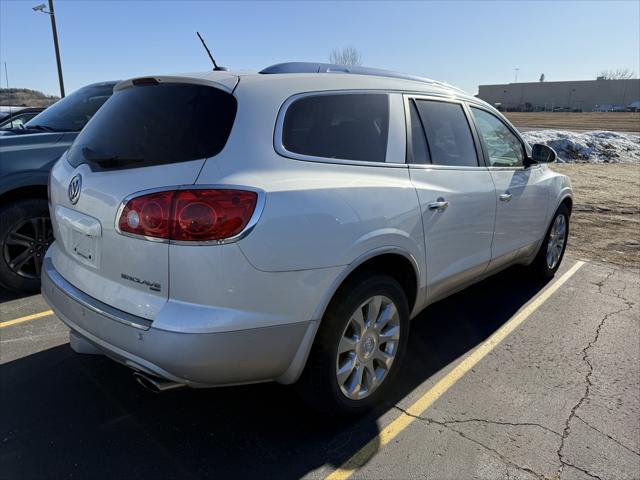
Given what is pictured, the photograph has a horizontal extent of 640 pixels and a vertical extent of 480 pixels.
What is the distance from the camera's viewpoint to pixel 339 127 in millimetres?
2711

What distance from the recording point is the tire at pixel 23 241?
434cm

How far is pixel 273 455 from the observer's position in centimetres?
255

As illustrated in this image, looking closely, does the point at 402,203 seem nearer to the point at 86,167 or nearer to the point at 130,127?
the point at 130,127

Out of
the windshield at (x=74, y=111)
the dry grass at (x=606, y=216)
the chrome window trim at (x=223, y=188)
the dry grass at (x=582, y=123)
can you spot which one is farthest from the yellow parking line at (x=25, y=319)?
the dry grass at (x=582, y=123)

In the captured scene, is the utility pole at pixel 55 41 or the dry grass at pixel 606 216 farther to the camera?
the utility pole at pixel 55 41

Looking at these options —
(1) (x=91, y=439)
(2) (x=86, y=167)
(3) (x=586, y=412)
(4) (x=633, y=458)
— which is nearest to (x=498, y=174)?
(3) (x=586, y=412)

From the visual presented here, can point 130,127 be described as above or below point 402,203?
above

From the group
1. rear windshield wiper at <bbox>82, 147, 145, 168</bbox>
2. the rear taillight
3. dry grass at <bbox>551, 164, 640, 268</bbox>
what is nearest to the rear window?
rear windshield wiper at <bbox>82, 147, 145, 168</bbox>

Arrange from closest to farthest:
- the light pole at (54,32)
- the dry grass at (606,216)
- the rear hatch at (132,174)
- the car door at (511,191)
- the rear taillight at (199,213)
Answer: the rear taillight at (199,213) → the rear hatch at (132,174) → the car door at (511,191) → the dry grass at (606,216) → the light pole at (54,32)

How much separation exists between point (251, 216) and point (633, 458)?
2382mm

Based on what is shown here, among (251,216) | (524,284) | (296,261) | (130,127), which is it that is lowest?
(524,284)

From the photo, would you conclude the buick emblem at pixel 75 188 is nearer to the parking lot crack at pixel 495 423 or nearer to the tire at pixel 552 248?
the parking lot crack at pixel 495 423

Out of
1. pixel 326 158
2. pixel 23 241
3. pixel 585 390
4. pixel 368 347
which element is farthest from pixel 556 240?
pixel 23 241

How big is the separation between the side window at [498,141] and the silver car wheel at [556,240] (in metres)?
1.11
